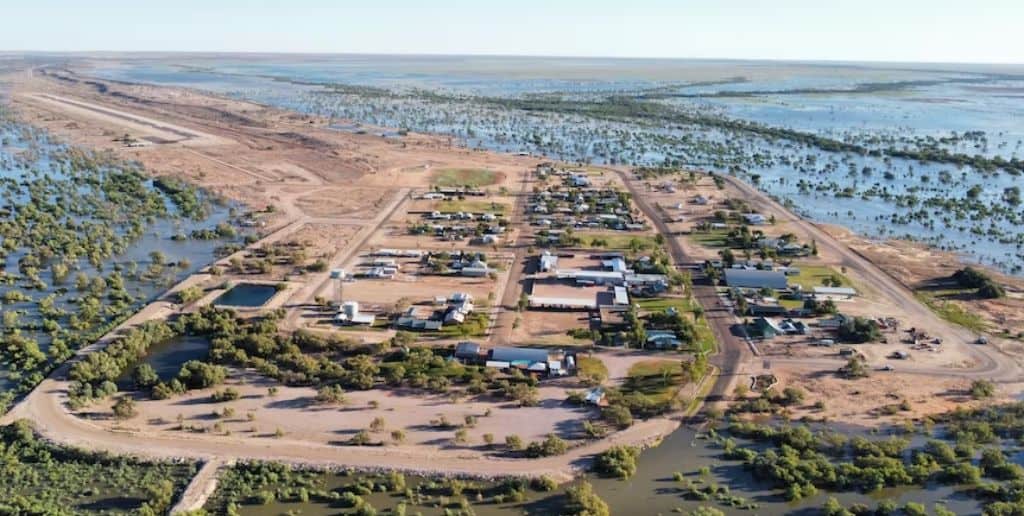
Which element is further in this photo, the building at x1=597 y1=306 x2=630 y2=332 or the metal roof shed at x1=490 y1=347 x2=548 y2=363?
the building at x1=597 y1=306 x2=630 y2=332

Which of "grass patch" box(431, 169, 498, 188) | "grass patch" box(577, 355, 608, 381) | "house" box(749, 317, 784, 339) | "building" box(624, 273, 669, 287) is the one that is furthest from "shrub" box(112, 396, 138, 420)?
"grass patch" box(431, 169, 498, 188)

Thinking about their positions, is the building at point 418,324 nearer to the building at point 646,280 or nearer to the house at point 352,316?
the house at point 352,316

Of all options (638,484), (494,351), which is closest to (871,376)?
(638,484)

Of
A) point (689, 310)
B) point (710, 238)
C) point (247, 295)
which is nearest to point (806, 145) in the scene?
point (710, 238)

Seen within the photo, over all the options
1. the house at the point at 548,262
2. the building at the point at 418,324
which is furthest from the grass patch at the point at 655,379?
the house at the point at 548,262

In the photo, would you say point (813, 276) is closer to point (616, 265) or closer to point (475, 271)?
point (616, 265)

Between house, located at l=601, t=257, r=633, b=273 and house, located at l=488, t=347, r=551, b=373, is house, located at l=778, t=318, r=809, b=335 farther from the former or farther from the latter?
house, located at l=488, t=347, r=551, b=373
